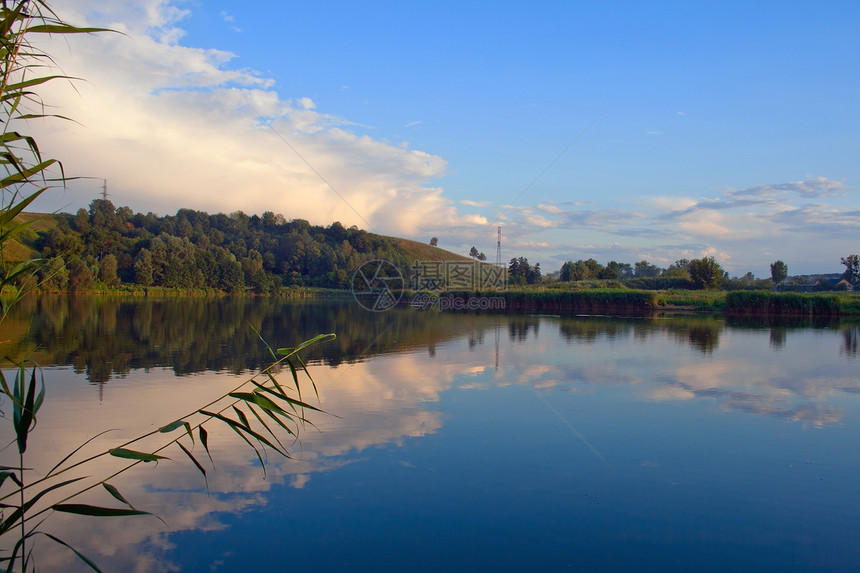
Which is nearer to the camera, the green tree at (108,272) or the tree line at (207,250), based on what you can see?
the green tree at (108,272)

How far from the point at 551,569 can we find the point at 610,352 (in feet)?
45.3

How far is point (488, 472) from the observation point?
628 centimetres

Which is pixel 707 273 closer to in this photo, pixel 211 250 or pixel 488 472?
pixel 488 472

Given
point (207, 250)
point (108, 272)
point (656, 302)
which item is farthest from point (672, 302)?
point (207, 250)

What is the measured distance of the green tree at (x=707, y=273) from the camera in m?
60.0

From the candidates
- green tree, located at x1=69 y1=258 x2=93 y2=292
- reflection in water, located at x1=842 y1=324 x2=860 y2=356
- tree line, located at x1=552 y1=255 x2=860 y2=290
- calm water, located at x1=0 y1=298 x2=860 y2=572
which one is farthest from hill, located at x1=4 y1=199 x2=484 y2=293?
reflection in water, located at x1=842 y1=324 x2=860 y2=356

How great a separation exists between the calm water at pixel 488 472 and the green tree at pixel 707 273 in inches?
2014

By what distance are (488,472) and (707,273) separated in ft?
202

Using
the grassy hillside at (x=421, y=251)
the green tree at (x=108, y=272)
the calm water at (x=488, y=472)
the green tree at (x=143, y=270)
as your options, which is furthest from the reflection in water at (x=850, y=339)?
the grassy hillside at (x=421, y=251)

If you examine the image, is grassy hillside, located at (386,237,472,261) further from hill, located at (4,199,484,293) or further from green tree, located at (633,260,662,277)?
green tree, located at (633,260,662,277)

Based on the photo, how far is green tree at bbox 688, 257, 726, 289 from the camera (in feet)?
197

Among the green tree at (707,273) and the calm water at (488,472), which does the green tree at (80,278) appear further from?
the green tree at (707,273)

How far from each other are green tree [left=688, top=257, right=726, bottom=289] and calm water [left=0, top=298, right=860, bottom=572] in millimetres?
51162

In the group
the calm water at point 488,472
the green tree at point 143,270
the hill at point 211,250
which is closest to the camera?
the calm water at point 488,472
